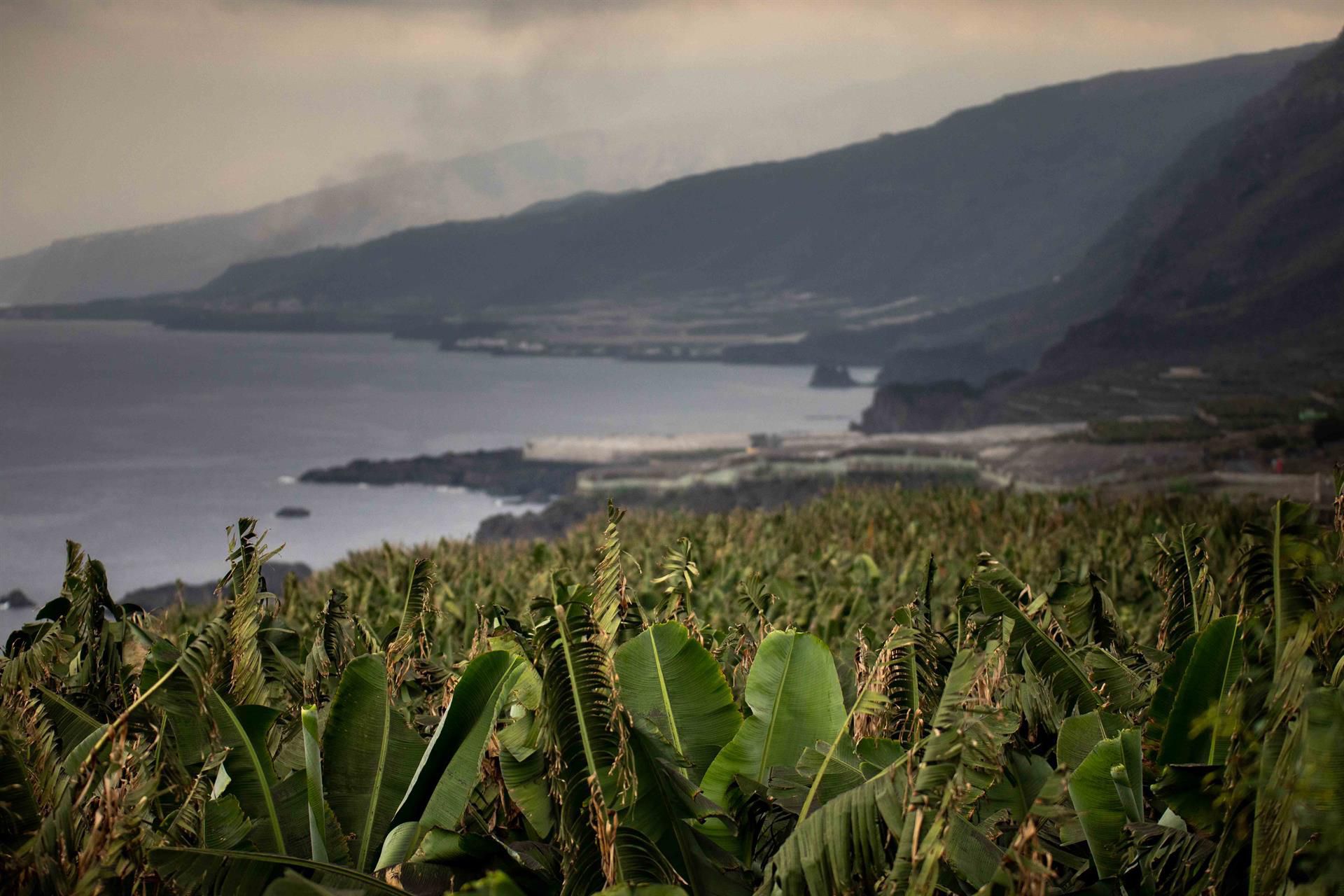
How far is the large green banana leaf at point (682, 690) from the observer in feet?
4.79

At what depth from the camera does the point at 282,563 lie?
9.23 metres

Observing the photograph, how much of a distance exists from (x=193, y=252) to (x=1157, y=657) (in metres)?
15.4

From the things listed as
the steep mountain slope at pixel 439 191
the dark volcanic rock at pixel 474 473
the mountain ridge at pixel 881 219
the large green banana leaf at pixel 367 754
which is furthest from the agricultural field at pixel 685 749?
the mountain ridge at pixel 881 219

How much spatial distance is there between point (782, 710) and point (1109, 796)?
1.32ft

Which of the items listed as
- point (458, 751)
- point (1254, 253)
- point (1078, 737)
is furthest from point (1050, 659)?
point (1254, 253)

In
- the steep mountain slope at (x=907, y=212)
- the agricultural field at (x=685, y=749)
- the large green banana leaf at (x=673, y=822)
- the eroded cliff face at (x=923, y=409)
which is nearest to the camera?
the agricultural field at (x=685, y=749)

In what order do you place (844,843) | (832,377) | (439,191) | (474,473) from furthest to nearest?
(832,377)
(439,191)
(474,473)
(844,843)

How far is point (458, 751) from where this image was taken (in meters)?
1.29

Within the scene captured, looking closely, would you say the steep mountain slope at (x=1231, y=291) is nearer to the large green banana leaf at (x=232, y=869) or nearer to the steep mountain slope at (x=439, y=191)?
the steep mountain slope at (x=439, y=191)

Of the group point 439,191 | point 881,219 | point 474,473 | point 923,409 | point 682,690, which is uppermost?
point 439,191

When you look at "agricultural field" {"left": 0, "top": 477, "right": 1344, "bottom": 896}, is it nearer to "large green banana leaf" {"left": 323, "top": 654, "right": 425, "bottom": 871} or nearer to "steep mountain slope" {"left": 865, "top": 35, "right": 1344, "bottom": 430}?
"large green banana leaf" {"left": 323, "top": 654, "right": 425, "bottom": 871}

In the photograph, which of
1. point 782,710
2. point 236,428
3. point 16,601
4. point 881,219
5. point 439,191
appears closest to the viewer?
point 782,710

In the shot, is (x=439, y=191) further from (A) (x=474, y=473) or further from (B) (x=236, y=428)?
(B) (x=236, y=428)

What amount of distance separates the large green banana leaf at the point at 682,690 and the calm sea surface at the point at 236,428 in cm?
318
